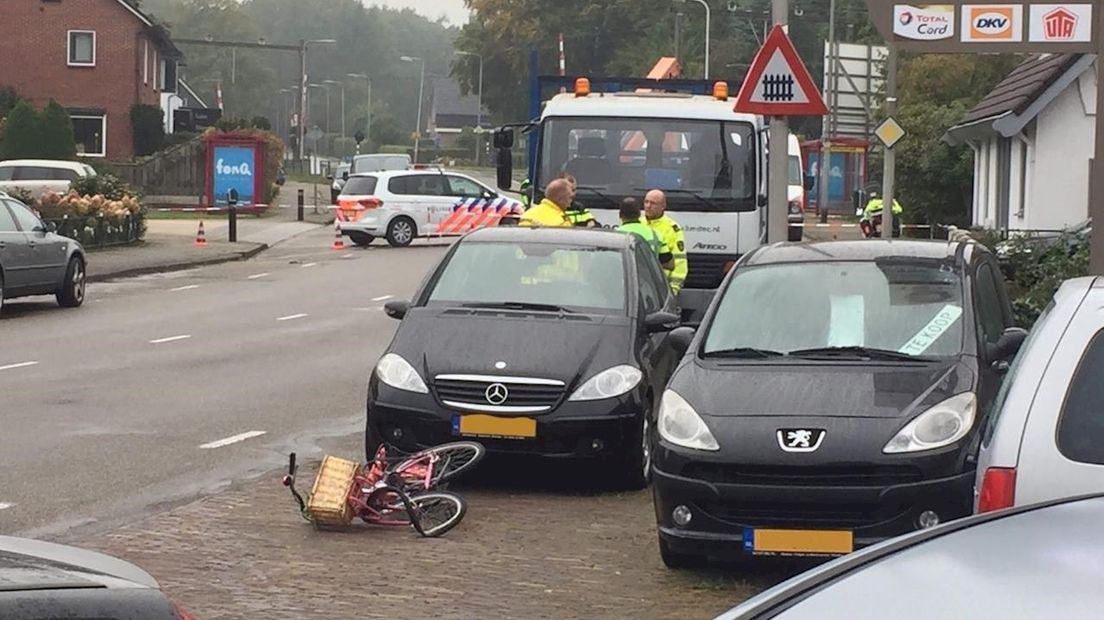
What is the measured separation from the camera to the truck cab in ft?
60.3

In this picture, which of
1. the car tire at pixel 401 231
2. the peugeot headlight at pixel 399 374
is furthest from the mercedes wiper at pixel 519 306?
the car tire at pixel 401 231

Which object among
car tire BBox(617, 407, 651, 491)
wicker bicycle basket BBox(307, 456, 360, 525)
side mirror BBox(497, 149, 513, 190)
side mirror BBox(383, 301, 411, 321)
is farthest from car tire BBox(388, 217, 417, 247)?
wicker bicycle basket BBox(307, 456, 360, 525)

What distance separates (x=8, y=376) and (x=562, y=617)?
1033 cm

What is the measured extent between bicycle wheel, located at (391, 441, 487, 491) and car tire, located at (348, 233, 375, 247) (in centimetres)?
3141

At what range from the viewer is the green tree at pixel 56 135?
174 ft

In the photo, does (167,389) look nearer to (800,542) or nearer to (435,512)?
(435,512)

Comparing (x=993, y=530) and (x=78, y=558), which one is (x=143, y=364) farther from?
(x=993, y=530)

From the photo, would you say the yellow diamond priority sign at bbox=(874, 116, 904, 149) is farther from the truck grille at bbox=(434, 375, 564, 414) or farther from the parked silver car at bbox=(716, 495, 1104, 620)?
the parked silver car at bbox=(716, 495, 1104, 620)

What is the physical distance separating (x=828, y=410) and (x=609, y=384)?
2623 millimetres

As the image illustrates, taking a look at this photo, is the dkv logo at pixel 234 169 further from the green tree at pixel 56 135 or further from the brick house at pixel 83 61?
the brick house at pixel 83 61

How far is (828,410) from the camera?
8594 mm

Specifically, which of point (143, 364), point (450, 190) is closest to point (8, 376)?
point (143, 364)

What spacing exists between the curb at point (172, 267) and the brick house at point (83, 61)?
101 feet

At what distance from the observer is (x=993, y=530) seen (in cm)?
329
